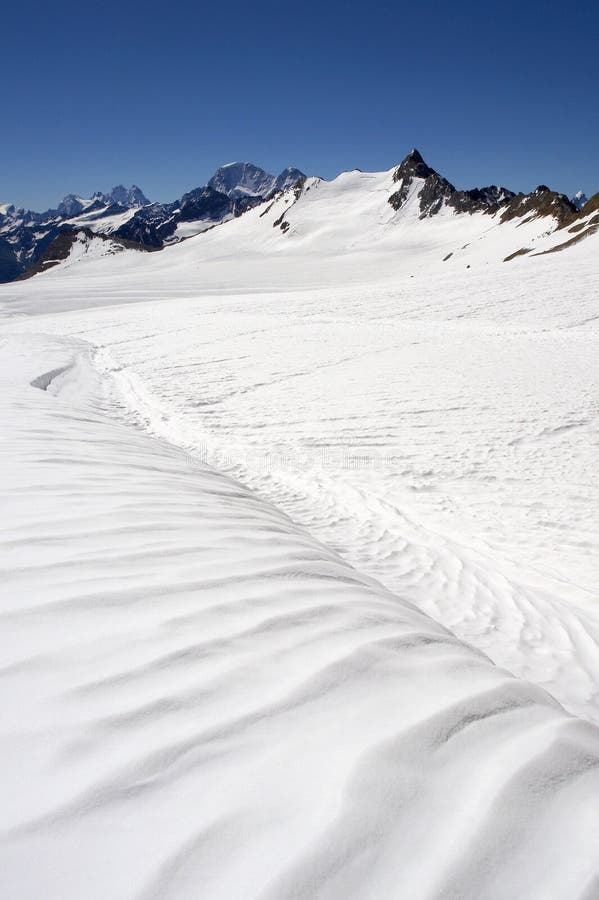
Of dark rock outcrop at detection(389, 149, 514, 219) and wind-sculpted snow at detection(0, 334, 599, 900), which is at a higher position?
dark rock outcrop at detection(389, 149, 514, 219)

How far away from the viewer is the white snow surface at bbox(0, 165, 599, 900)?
119cm

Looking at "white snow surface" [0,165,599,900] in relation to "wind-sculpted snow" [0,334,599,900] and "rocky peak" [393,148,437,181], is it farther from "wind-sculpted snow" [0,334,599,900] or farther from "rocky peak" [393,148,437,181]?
"rocky peak" [393,148,437,181]

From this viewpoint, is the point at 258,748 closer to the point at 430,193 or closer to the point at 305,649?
the point at 305,649

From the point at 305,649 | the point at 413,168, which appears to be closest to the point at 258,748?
the point at 305,649

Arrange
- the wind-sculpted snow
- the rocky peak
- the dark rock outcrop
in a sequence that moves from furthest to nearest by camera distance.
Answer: the rocky peak → the dark rock outcrop → the wind-sculpted snow

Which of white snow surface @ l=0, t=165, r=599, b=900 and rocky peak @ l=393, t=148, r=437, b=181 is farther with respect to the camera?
rocky peak @ l=393, t=148, r=437, b=181

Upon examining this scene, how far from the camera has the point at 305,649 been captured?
204cm

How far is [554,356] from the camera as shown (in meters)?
11.8

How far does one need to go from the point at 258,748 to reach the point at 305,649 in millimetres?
581

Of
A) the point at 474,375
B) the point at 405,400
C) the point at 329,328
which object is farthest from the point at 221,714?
the point at 329,328

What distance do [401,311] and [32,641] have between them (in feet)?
61.3

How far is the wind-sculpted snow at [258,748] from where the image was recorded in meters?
1.15

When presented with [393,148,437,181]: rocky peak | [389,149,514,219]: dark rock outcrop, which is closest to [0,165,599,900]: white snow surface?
[389,149,514,219]: dark rock outcrop

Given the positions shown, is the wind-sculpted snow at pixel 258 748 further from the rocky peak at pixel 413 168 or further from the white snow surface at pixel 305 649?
the rocky peak at pixel 413 168
